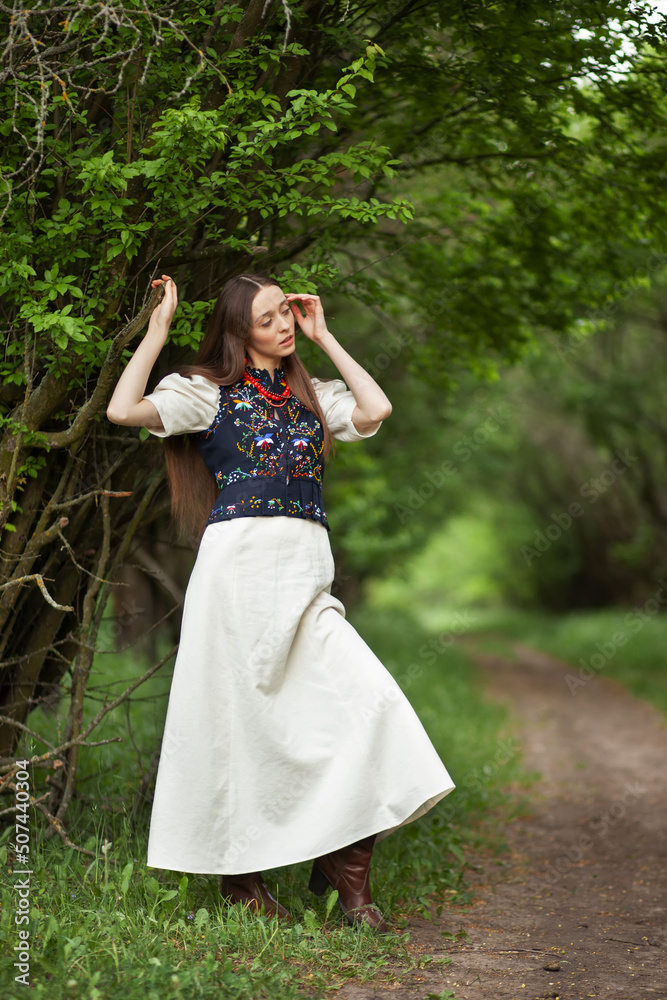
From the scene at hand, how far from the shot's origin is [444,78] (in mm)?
4613

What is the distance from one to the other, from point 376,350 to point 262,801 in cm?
903

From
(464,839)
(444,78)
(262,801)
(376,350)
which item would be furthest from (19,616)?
(376,350)

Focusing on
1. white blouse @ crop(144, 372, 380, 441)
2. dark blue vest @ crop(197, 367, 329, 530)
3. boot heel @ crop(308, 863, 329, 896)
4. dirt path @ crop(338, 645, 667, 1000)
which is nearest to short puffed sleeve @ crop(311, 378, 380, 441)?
white blouse @ crop(144, 372, 380, 441)

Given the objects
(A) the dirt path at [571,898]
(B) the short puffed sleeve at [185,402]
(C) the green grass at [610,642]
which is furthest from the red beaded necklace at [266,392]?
(C) the green grass at [610,642]

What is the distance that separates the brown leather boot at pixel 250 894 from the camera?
10.8 ft

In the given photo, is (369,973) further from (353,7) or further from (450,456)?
(450,456)

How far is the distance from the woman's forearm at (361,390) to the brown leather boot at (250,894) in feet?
5.70

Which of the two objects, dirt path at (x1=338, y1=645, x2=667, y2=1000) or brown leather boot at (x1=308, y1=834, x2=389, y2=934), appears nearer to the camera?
dirt path at (x1=338, y1=645, x2=667, y2=1000)

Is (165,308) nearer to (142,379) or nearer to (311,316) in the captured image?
(142,379)

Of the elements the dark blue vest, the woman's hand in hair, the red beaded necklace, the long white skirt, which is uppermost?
the woman's hand in hair

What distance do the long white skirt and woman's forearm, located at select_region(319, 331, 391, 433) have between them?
1.71 ft

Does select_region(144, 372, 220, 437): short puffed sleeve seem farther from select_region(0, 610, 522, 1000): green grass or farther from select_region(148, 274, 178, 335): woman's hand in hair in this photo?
select_region(0, 610, 522, 1000): green grass

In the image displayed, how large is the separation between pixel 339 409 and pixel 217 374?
1.62ft

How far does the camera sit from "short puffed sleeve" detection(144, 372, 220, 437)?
3.15 metres
